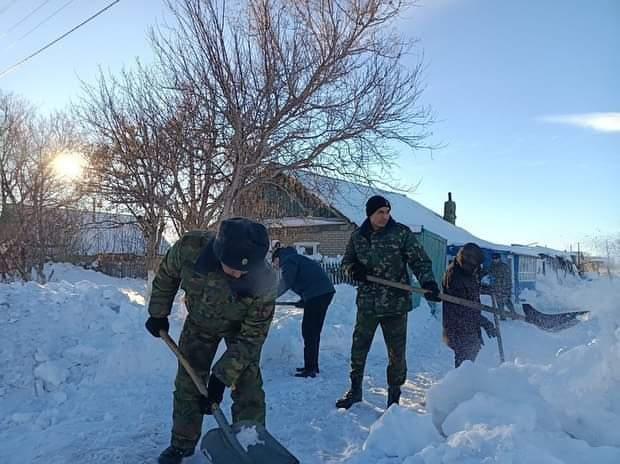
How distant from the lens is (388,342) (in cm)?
441

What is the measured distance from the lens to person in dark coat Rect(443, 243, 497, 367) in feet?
17.1

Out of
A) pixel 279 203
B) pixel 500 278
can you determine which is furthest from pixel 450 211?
pixel 500 278

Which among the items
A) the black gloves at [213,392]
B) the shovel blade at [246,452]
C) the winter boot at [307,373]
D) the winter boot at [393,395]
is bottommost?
the winter boot at [307,373]

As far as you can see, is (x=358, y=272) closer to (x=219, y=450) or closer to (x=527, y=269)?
(x=219, y=450)

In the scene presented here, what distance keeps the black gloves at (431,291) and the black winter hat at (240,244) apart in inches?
67.6

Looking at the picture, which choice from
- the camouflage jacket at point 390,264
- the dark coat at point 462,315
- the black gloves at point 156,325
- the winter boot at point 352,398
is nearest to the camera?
the black gloves at point 156,325

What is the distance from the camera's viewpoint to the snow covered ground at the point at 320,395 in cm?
289

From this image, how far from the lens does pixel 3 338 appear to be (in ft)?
16.8

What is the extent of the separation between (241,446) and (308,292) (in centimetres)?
307

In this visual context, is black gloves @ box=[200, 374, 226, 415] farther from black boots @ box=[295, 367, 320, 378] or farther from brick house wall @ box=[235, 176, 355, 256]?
brick house wall @ box=[235, 176, 355, 256]

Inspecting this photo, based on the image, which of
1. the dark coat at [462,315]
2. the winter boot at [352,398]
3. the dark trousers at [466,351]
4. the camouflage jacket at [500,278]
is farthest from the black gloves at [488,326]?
the camouflage jacket at [500,278]

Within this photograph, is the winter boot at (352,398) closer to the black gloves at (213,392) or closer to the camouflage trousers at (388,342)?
the camouflage trousers at (388,342)

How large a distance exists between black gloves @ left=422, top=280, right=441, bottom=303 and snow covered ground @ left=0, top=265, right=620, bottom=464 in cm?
67

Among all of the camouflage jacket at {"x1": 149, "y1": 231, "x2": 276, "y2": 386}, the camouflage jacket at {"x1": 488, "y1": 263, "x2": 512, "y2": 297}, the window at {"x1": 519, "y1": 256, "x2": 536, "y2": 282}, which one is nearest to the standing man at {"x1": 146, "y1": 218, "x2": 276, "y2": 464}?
the camouflage jacket at {"x1": 149, "y1": 231, "x2": 276, "y2": 386}
